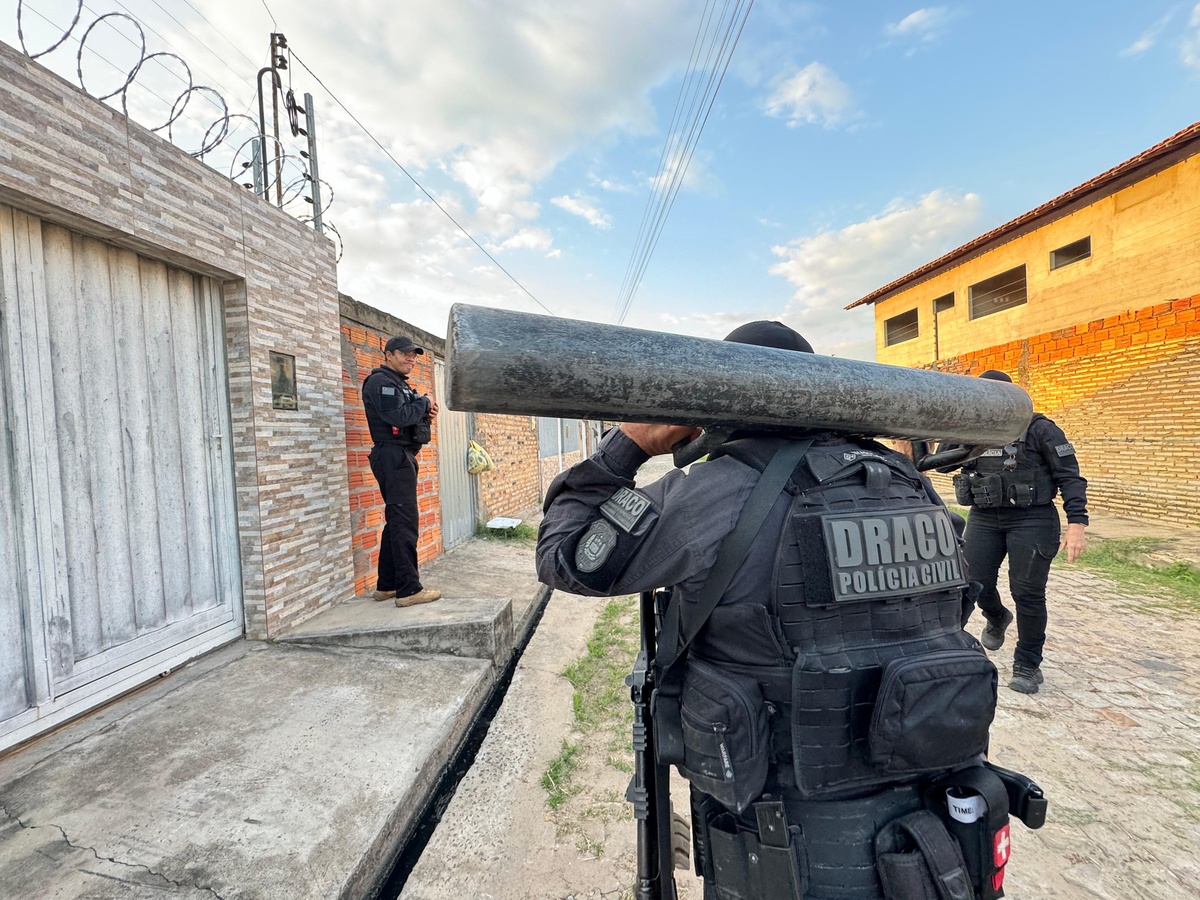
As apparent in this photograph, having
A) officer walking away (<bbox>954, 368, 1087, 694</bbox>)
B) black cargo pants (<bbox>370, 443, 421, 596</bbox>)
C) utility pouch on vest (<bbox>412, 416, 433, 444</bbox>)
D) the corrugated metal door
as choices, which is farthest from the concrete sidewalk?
officer walking away (<bbox>954, 368, 1087, 694</bbox>)

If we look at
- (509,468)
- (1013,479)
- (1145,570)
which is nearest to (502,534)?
(509,468)

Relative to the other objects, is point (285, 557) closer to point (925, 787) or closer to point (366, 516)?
point (366, 516)

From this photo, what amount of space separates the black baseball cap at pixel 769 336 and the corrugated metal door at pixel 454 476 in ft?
16.3

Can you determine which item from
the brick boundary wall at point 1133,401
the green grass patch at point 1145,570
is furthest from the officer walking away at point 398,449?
the brick boundary wall at point 1133,401

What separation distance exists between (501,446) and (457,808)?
6.37 meters

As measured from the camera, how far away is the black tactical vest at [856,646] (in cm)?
100

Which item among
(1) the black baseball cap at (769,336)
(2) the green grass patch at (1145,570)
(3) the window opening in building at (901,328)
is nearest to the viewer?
(1) the black baseball cap at (769,336)

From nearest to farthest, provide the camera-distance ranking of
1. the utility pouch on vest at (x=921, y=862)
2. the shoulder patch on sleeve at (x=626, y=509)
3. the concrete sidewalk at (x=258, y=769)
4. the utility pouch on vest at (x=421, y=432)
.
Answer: the utility pouch on vest at (x=921, y=862) < the shoulder patch on sleeve at (x=626, y=509) < the concrete sidewalk at (x=258, y=769) < the utility pouch on vest at (x=421, y=432)

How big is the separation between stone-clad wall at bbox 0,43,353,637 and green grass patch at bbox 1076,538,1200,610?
22.3 ft

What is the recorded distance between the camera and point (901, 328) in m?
14.1

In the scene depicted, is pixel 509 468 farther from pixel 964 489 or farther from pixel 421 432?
pixel 964 489

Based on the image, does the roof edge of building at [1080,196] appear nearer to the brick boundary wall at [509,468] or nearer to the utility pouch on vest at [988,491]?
the utility pouch on vest at [988,491]

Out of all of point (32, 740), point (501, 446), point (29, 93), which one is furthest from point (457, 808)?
point (501, 446)

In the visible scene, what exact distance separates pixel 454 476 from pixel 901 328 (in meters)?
12.8
